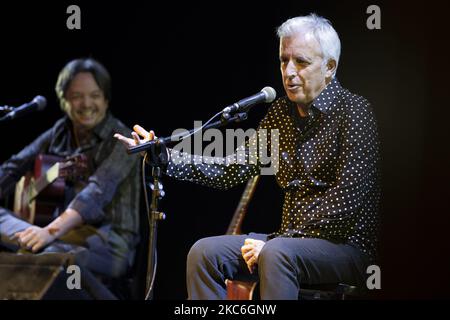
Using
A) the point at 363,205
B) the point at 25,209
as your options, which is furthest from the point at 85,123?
the point at 363,205

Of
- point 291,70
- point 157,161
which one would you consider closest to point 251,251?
point 157,161

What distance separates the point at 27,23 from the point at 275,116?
2667mm

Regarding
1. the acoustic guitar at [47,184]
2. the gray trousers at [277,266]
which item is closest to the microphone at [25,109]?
the acoustic guitar at [47,184]

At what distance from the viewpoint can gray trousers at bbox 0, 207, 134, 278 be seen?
4.38 metres

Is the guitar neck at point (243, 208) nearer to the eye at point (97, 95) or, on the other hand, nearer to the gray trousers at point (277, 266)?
the gray trousers at point (277, 266)

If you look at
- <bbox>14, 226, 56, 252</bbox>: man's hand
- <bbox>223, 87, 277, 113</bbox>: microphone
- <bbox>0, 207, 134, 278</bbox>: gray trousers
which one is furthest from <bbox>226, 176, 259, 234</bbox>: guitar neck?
<bbox>14, 226, 56, 252</bbox>: man's hand

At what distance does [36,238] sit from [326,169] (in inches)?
89.3

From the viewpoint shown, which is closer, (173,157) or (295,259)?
(295,259)

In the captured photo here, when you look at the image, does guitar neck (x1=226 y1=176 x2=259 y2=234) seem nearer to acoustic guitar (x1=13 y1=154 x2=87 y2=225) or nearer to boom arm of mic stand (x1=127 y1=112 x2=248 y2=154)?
boom arm of mic stand (x1=127 y1=112 x2=248 y2=154)

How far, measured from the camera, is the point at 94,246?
445cm

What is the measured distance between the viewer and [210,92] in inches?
171

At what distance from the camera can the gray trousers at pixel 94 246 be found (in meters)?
4.38

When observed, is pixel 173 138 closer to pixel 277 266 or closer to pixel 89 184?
pixel 277 266

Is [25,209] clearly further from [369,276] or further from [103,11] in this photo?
[369,276]
